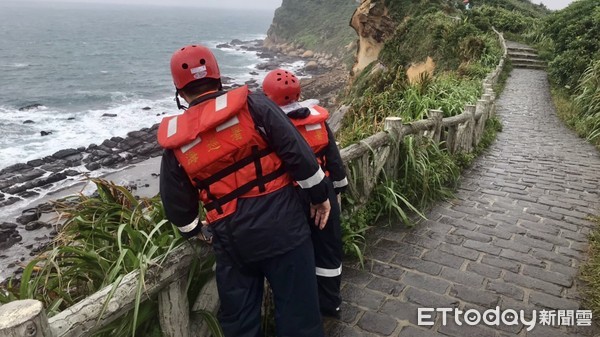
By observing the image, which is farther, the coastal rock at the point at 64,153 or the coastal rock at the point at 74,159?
the coastal rock at the point at 64,153

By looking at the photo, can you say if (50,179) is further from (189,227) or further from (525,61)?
(525,61)

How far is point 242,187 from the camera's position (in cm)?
235

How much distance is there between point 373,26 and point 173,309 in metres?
28.3

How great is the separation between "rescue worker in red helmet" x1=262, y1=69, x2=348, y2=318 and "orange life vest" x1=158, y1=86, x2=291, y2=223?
→ 77cm

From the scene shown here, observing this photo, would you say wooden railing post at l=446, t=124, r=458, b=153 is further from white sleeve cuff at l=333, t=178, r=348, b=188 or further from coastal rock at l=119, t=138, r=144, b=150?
coastal rock at l=119, t=138, r=144, b=150

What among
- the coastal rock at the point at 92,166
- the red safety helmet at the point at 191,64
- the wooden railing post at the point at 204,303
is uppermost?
the red safety helmet at the point at 191,64

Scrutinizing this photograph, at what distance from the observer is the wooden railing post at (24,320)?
5.40 feet

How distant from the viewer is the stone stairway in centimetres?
2027

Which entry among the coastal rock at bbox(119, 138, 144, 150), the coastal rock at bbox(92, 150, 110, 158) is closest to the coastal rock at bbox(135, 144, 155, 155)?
the coastal rock at bbox(119, 138, 144, 150)

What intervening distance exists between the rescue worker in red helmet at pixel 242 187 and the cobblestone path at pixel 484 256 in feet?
3.36

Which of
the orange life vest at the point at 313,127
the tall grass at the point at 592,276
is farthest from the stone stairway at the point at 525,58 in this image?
the orange life vest at the point at 313,127

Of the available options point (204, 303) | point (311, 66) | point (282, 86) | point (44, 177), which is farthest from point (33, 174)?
point (311, 66)

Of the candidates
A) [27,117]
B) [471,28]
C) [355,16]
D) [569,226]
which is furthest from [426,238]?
[27,117]

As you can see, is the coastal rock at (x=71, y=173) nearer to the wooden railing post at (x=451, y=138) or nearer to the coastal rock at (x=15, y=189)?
the coastal rock at (x=15, y=189)
